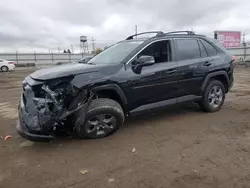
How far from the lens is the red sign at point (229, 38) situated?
30.4m

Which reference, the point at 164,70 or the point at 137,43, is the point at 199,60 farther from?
the point at 137,43

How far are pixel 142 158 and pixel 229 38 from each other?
102 feet

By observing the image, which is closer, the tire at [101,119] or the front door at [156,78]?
the tire at [101,119]

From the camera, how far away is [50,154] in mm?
3805

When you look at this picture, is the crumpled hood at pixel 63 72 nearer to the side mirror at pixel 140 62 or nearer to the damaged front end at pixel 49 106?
the damaged front end at pixel 49 106

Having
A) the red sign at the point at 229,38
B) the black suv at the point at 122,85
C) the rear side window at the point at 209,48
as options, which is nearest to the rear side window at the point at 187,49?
the black suv at the point at 122,85

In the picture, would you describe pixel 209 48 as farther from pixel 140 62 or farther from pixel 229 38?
pixel 229 38

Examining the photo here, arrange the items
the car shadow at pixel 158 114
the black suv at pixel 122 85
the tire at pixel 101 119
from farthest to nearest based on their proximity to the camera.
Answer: the car shadow at pixel 158 114 < the tire at pixel 101 119 < the black suv at pixel 122 85

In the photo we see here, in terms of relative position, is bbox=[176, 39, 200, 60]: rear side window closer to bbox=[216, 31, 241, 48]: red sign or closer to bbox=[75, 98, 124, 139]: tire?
bbox=[75, 98, 124, 139]: tire

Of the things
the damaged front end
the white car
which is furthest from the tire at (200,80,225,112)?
the white car

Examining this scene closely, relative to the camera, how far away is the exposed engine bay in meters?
3.84

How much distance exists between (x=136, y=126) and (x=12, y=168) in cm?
235

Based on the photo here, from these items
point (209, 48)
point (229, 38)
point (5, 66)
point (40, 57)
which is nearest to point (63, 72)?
point (209, 48)

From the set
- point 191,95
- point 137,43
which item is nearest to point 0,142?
point 137,43
